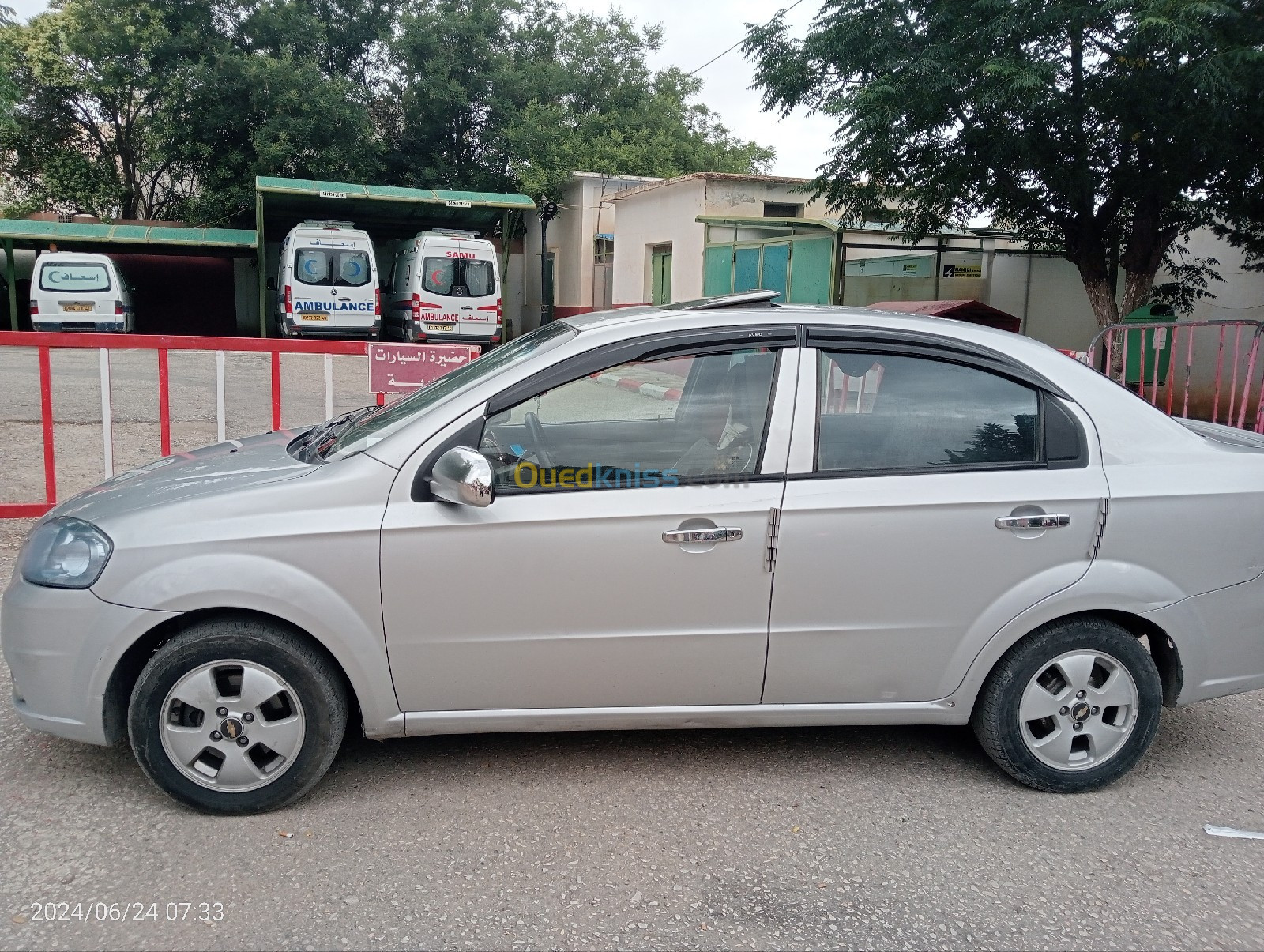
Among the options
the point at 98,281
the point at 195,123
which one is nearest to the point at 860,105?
the point at 98,281

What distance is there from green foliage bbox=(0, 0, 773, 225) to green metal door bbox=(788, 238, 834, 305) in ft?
39.4

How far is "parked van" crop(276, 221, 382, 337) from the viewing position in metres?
20.7

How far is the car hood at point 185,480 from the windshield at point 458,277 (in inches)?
708

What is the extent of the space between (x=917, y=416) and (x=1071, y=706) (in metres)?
1.15

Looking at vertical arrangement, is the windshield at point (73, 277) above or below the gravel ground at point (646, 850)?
above

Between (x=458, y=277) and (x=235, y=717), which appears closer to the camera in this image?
(x=235, y=717)

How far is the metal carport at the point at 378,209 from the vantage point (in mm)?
21125

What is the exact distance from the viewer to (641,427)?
3711mm

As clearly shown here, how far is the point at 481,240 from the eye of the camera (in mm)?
21938

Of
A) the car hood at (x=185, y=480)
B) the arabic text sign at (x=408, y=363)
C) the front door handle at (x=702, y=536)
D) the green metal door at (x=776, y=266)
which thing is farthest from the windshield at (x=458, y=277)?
the front door handle at (x=702, y=536)

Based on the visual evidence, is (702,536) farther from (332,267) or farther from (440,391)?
(332,267)

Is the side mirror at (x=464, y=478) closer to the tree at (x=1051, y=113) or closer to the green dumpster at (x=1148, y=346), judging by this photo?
the green dumpster at (x=1148, y=346)

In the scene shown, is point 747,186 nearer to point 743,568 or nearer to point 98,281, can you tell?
point 98,281
